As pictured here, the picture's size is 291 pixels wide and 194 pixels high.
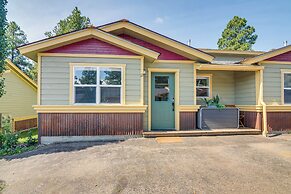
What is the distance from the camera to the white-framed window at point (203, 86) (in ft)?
28.4

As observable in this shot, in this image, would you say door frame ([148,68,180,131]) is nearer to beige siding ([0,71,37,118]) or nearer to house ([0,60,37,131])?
house ([0,60,37,131])

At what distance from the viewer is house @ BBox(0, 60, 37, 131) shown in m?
9.66

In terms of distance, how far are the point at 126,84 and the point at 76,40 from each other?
2.37m

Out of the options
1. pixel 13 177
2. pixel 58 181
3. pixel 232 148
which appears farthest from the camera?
pixel 232 148

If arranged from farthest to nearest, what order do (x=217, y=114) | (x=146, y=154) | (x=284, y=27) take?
(x=284, y=27) < (x=217, y=114) < (x=146, y=154)

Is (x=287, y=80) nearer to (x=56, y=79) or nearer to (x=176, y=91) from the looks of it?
(x=176, y=91)

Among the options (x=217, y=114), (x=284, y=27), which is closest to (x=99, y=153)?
(x=217, y=114)

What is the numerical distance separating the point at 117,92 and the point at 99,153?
2376 mm

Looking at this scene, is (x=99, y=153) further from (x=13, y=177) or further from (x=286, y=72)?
(x=286, y=72)

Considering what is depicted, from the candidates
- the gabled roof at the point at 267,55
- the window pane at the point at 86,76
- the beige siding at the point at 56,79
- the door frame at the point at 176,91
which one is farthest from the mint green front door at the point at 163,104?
the gabled roof at the point at 267,55

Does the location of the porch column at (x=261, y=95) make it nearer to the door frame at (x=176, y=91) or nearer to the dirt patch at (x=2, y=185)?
the door frame at (x=176, y=91)

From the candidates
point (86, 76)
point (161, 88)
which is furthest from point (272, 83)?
point (86, 76)

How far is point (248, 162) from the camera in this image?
4.02 m

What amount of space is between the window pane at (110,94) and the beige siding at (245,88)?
5924 millimetres
